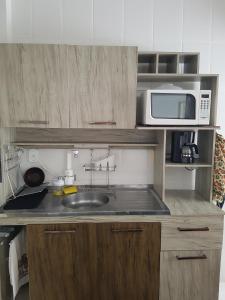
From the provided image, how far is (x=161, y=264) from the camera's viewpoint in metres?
1.52

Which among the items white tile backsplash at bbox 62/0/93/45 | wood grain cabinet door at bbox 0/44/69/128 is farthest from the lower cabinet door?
white tile backsplash at bbox 62/0/93/45

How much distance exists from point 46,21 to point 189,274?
2.07m

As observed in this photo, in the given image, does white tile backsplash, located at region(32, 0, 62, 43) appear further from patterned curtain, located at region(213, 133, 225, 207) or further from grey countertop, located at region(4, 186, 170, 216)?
patterned curtain, located at region(213, 133, 225, 207)

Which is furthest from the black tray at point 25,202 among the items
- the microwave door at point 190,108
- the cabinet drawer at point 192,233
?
the microwave door at point 190,108

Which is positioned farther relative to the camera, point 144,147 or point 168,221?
point 144,147

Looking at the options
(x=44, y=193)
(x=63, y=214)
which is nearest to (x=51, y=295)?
(x=63, y=214)

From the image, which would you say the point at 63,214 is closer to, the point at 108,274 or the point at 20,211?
the point at 20,211

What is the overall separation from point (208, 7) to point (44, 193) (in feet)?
6.34

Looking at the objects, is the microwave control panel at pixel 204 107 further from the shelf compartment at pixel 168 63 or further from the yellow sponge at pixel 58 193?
the yellow sponge at pixel 58 193

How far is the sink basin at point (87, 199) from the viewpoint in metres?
1.87

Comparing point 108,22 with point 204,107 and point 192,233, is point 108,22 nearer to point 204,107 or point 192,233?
point 204,107

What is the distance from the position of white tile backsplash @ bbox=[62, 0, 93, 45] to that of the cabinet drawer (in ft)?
4.87

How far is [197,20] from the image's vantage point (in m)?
1.89

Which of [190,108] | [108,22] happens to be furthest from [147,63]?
[190,108]
